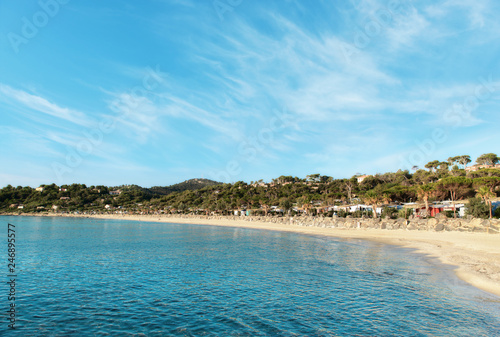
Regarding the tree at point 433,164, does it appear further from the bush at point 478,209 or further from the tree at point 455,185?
the bush at point 478,209

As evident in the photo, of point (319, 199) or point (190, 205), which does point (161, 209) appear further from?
point (319, 199)

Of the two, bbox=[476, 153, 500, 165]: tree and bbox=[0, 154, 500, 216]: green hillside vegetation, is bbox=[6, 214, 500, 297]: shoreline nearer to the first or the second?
bbox=[0, 154, 500, 216]: green hillside vegetation

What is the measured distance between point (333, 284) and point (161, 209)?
12133 cm

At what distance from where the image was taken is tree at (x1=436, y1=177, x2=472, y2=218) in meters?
54.8

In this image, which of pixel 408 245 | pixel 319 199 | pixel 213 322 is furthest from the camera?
pixel 319 199

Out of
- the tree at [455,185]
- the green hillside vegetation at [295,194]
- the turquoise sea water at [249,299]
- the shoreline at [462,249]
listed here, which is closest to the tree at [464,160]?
the green hillside vegetation at [295,194]

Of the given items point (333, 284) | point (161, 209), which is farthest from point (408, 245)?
point (161, 209)

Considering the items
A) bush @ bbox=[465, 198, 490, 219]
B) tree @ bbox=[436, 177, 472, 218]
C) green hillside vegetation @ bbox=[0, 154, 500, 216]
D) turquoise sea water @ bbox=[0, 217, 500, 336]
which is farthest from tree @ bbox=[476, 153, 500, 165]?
turquoise sea water @ bbox=[0, 217, 500, 336]

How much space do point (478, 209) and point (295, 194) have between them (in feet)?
223

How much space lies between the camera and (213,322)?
9.14 metres

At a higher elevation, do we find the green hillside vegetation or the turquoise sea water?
the green hillside vegetation

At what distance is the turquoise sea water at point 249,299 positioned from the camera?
8.64 metres

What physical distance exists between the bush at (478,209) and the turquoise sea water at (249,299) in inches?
1003

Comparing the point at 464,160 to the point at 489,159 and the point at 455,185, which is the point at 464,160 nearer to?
the point at 489,159
